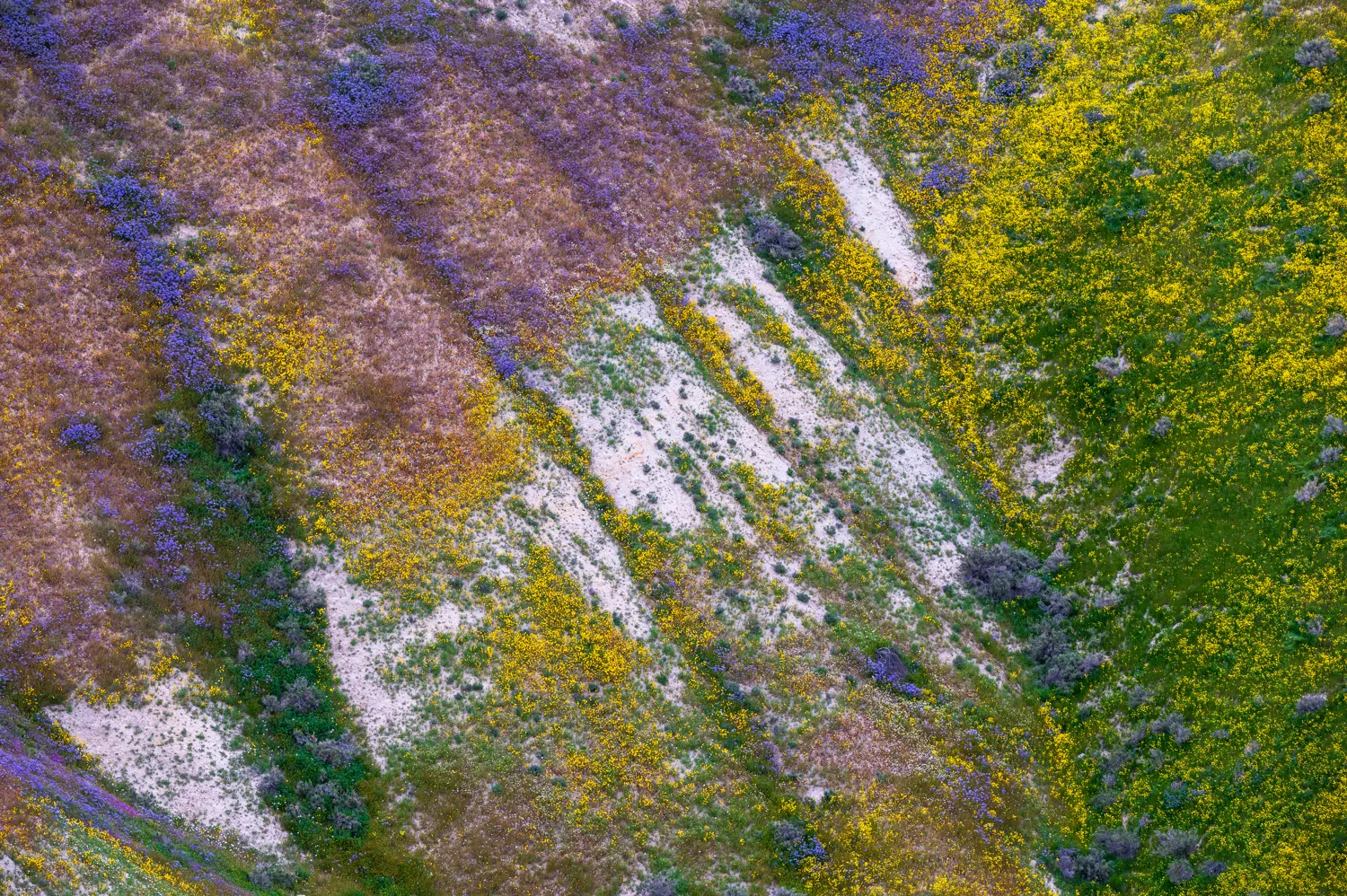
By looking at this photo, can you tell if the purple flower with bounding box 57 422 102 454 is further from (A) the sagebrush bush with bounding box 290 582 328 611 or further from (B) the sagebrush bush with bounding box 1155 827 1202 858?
(B) the sagebrush bush with bounding box 1155 827 1202 858

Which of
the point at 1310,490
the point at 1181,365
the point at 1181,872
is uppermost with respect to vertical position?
the point at 1181,365

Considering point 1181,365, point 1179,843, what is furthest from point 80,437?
point 1181,365

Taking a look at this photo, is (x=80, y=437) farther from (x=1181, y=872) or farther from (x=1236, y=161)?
(x=1236, y=161)

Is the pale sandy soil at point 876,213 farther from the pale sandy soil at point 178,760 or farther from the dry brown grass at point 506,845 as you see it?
the pale sandy soil at point 178,760

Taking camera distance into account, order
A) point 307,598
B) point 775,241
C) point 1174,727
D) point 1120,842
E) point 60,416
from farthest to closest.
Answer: point 775,241 → point 60,416 → point 307,598 → point 1174,727 → point 1120,842

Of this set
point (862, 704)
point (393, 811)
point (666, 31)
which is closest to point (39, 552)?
point (393, 811)

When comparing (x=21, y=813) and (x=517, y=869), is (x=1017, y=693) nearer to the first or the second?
(x=517, y=869)

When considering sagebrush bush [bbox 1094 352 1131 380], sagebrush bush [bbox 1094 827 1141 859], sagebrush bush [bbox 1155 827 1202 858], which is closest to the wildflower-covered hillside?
sagebrush bush [bbox 1155 827 1202 858]

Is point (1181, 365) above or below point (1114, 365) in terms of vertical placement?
below

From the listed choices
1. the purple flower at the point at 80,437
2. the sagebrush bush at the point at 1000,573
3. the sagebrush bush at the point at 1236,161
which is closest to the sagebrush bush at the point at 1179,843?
the sagebrush bush at the point at 1000,573
